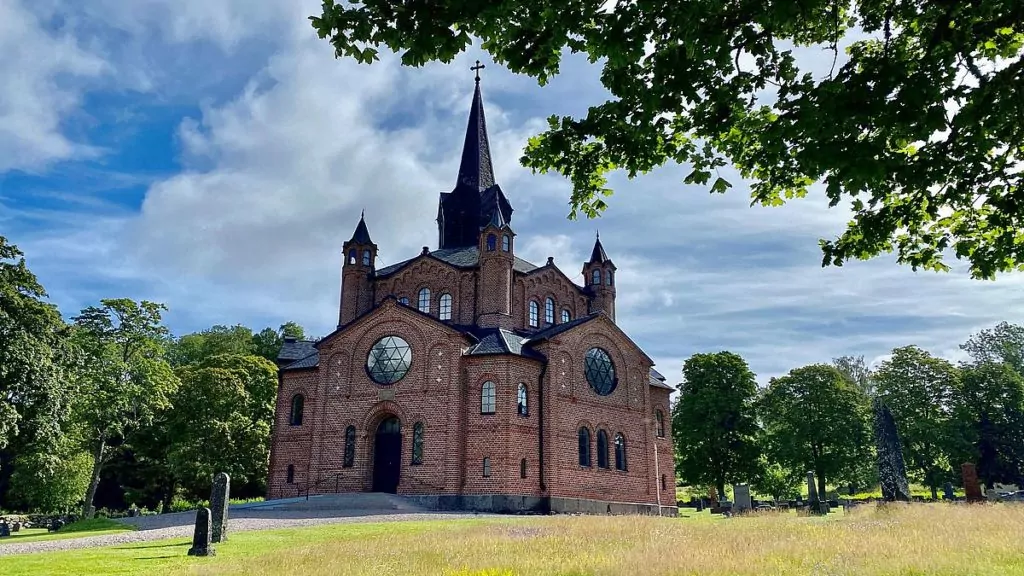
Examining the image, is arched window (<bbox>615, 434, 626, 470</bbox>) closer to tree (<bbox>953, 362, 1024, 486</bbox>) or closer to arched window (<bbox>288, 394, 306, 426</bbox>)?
arched window (<bbox>288, 394, 306, 426</bbox>)

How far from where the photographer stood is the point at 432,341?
3334 centimetres

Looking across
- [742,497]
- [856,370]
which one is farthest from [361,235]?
[856,370]

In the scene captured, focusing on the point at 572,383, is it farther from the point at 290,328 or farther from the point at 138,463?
the point at 290,328

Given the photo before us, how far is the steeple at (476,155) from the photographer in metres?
42.5

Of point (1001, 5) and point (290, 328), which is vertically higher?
point (290, 328)

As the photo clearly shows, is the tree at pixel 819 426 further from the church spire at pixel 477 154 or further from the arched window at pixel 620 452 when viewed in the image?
the church spire at pixel 477 154

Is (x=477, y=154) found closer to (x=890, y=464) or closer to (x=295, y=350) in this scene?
(x=295, y=350)

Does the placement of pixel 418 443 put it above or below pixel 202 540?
above

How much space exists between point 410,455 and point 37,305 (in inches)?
617

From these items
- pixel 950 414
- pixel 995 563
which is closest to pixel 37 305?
pixel 995 563

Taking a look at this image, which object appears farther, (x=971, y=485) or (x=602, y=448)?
(x=602, y=448)

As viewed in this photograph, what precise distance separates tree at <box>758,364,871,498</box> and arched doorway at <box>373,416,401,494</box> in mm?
26282

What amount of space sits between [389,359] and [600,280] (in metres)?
13.7

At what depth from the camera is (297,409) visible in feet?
119
